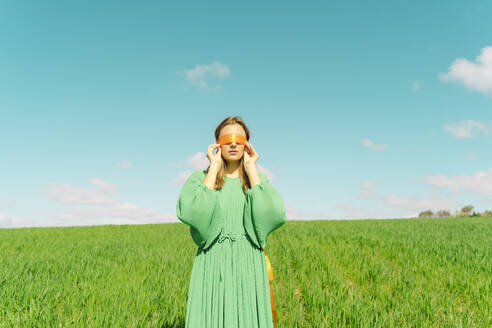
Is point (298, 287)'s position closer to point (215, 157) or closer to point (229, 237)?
point (229, 237)

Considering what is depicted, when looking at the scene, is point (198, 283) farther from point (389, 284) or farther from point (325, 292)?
point (389, 284)

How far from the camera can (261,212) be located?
247 cm

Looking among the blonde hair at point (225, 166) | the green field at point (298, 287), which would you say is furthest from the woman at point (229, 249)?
the green field at point (298, 287)

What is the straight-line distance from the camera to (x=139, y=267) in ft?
21.2

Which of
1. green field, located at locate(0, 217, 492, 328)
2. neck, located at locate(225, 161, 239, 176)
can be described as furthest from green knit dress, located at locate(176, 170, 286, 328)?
green field, located at locate(0, 217, 492, 328)

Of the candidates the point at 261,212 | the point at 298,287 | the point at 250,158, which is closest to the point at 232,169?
the point at 250,158

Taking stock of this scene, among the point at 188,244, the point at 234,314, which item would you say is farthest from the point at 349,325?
the point at 188,244

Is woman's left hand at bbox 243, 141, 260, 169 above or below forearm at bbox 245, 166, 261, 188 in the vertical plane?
above

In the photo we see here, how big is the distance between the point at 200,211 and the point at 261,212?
0.47 m

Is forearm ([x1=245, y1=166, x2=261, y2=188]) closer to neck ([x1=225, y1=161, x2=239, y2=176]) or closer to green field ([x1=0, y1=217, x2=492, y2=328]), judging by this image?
neck ([x1=225, y1=161, x2=239, y2=176])

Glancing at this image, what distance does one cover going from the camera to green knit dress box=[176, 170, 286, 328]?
2.42 metres

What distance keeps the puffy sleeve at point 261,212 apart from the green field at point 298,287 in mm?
1834

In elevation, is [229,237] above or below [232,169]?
below

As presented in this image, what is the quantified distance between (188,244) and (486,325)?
24.9ft
